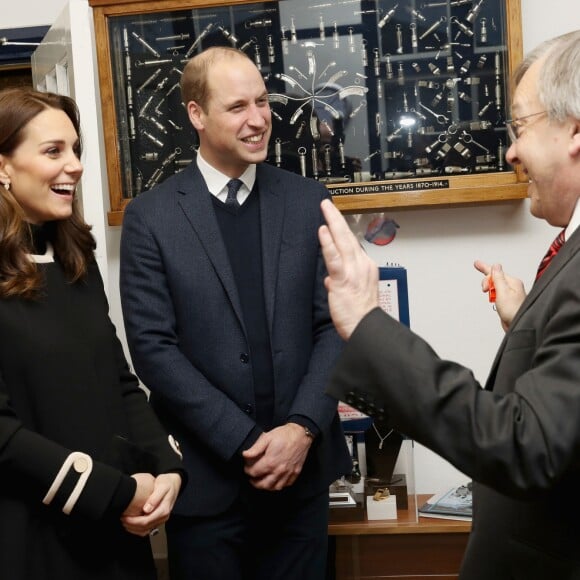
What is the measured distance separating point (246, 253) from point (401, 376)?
1.22 metres

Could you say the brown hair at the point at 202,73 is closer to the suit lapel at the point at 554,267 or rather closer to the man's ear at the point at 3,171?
the man's ear at the point at 3,171

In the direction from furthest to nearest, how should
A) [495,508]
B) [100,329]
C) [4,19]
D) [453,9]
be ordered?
[4,19] → [453,9] → [100,329] → [495,508]

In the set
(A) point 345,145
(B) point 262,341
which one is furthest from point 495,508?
(A) point 345,145

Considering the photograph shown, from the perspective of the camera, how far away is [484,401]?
1.11 metres

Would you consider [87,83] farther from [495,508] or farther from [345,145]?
[495,508]

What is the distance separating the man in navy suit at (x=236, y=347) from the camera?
2188 millimetres

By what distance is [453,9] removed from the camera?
3025mm

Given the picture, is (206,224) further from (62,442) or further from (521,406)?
(521,406)

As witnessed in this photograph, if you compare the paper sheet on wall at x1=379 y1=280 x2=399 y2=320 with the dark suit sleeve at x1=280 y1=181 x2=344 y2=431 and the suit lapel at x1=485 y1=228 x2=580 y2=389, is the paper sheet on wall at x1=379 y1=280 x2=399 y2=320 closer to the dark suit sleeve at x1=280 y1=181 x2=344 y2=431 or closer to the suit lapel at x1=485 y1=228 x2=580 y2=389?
the dark suit sleeve at x1=280 y1=181 x2=344 y2=431

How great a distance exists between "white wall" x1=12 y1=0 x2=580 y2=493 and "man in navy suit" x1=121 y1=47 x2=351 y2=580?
936mm

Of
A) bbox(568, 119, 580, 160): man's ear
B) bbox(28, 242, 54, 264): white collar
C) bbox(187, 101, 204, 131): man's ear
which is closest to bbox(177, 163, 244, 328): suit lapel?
bbox(187, 101, 204, 131): man's ear

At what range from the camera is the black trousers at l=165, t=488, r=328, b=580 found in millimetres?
2227

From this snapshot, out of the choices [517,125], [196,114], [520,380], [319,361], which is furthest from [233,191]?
[520,380]

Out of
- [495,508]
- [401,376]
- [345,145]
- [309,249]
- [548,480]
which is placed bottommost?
[495,508]
